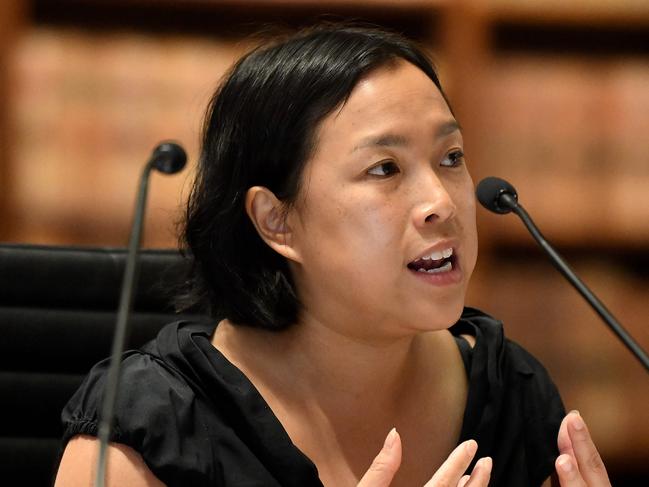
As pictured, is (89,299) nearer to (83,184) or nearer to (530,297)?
(83,184)

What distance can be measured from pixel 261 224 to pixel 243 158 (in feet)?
0.32

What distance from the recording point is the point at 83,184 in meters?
2.28

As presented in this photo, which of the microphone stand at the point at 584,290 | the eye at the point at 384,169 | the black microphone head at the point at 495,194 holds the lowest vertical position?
the microphone stand at the point at 584,290

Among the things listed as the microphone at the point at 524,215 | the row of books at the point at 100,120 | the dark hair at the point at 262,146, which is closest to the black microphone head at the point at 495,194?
the microphone at the point at 524,215

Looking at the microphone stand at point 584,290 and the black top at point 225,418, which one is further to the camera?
the black top at point 225,418

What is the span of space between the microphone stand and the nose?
75 millimetres

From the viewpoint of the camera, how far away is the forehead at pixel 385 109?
1266mm

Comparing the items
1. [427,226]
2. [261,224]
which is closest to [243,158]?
[261,224]

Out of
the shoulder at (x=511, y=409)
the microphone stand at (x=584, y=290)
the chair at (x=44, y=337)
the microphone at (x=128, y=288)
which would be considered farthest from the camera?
the chair at (x=44, y=337)

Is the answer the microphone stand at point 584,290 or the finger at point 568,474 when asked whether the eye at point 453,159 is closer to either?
the microphone stand at point 584,290

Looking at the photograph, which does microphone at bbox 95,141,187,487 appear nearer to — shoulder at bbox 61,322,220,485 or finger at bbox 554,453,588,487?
shoulder at bbox 61,322,220,485

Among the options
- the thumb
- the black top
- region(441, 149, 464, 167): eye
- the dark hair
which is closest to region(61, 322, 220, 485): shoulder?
the black top

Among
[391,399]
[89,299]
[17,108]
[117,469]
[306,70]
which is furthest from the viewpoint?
[17,108]

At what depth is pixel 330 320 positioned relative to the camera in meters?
1.37
